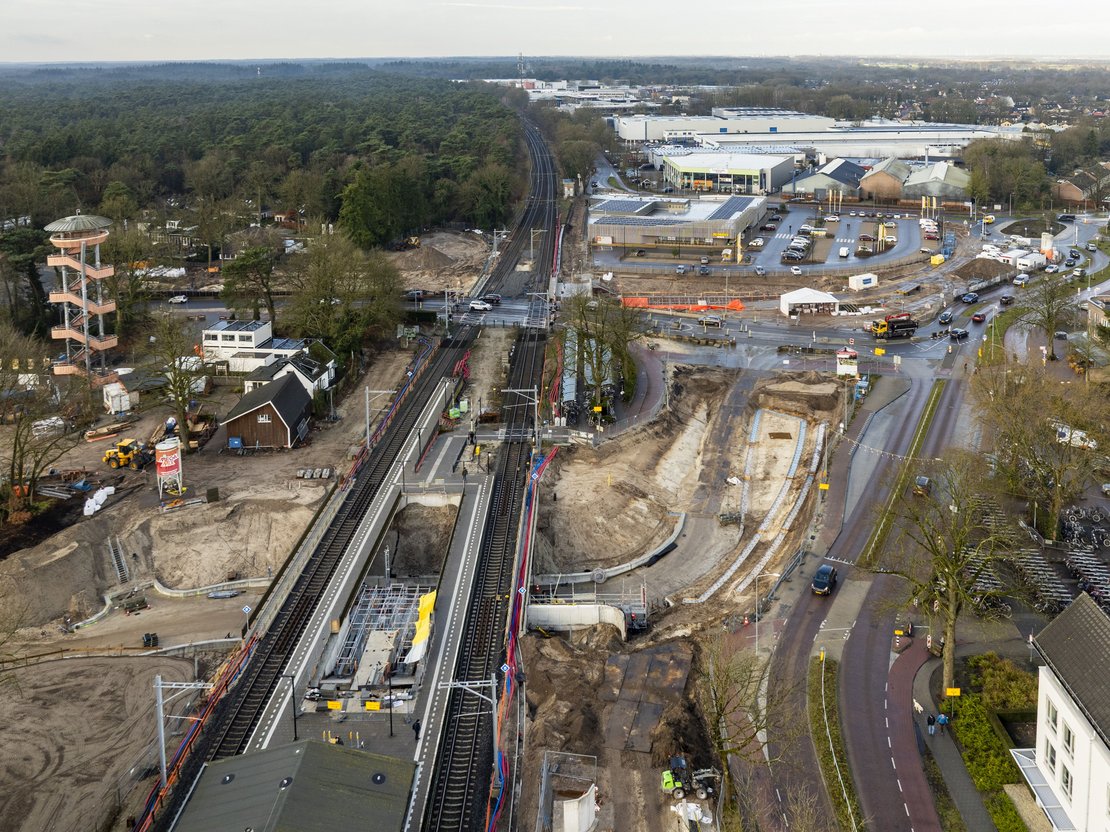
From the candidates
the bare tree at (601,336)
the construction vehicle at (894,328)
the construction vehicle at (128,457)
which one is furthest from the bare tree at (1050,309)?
the construction vehicle at (128,457)

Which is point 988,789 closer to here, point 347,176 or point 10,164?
point 347,176

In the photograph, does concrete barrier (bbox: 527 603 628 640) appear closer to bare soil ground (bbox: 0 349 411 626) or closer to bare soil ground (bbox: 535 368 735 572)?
bare soil ground (bbox: 535 368 735 572)

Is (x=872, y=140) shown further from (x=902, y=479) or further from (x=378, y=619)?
(x=378, y=619)

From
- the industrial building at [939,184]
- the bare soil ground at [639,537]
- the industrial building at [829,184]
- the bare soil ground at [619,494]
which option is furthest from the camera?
the industrial building at [829,184]

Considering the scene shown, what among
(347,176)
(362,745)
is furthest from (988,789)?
(347,176)

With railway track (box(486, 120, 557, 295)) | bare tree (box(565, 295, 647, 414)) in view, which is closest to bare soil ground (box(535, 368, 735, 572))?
bare tree (box(565, 295, 647, 414))

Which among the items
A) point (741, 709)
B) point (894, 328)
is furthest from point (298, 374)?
point (894, 328)

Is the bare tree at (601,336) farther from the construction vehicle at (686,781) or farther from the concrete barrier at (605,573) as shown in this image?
the construction vehicle at (686,781)
